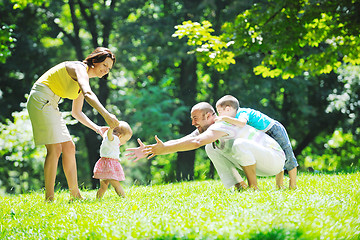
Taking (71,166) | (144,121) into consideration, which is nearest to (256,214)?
(71,166)

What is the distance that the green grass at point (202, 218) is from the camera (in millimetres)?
2971

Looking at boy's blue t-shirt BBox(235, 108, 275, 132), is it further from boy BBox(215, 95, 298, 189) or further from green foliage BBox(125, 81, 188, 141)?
green foliage BBox(125, 81, 188, 141)

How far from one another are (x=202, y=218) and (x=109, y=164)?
7.25 feet

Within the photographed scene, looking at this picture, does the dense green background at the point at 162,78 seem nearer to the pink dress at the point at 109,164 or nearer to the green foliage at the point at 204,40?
the green foliage at the point at 204,40

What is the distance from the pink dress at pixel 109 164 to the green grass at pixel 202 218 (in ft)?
2.31

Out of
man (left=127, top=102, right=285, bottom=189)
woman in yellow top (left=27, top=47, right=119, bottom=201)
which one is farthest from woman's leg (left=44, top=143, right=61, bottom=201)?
man (left=127, top=102, right=285, bottom=189)

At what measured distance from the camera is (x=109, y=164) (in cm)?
524

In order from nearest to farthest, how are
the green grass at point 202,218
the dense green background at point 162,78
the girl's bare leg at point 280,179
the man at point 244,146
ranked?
the green grass at point 202,218 → the man at point 244,146 → the girl's bare leg at point 280,179 → the dense green background at point 162,78

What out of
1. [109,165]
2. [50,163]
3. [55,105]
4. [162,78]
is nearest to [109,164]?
[109,165]

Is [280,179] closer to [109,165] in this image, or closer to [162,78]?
[109,165]

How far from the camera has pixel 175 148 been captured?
4.13 meters

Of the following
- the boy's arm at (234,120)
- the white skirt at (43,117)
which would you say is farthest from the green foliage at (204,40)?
the white skirt at (43,117)

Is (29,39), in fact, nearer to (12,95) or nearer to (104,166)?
(12,95)

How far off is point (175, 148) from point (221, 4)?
12626 millimetres
